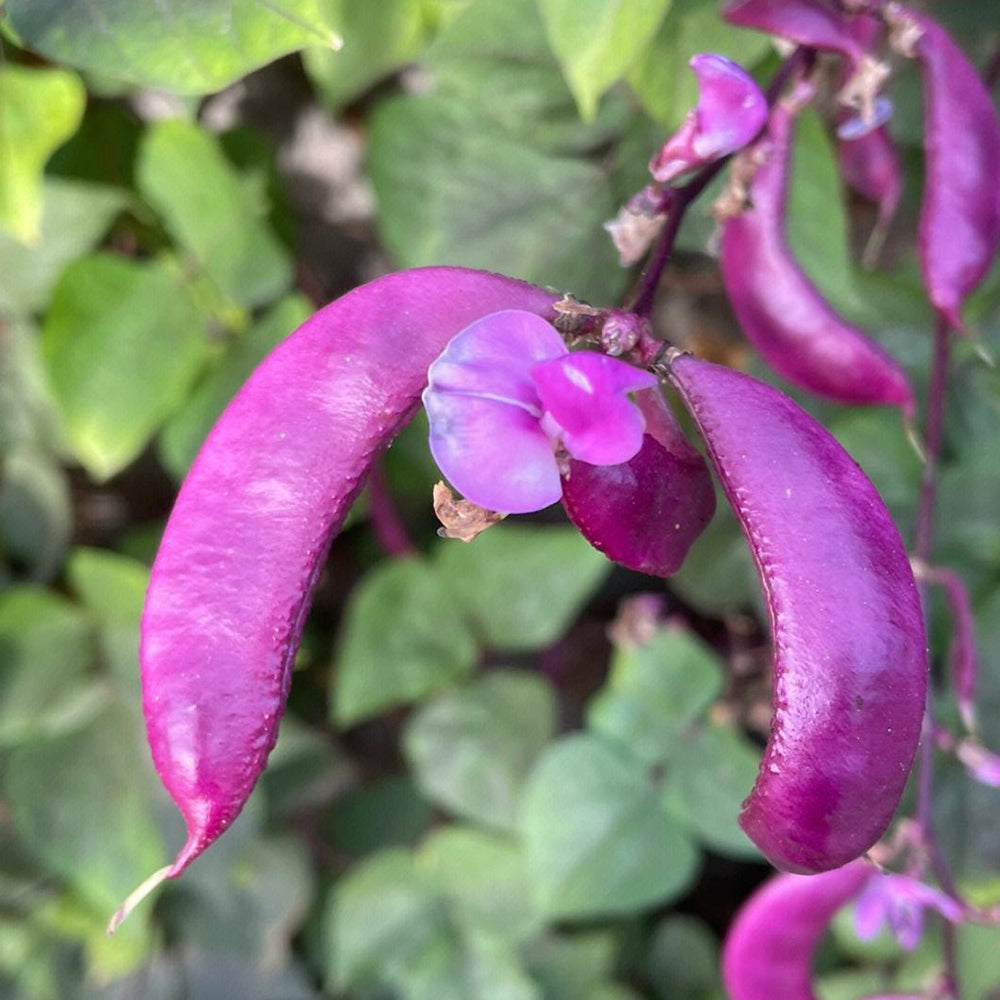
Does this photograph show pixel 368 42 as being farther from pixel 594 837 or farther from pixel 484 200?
pixel 594 837

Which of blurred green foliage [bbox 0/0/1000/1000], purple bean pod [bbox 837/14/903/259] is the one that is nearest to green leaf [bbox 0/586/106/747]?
blurred green foliage [bbox 0/0/1000/1000]

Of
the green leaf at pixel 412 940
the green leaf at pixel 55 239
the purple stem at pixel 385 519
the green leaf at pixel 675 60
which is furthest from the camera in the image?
the green leaf at pixel 412 940

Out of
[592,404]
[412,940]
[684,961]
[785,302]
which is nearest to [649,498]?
[592,404]

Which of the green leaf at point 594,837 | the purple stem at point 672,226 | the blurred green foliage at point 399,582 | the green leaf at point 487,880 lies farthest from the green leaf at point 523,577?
the purple stem at point 672,226

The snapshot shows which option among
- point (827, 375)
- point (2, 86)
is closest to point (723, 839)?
point (827, 375)

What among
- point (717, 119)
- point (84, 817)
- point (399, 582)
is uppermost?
point (717, 119)

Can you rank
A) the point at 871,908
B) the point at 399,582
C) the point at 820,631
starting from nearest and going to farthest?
1. the point at 820,631
2. the point at 871,908
3. the point at 399,582

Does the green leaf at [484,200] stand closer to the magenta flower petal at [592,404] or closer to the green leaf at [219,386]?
the green leaf at [219,386]
